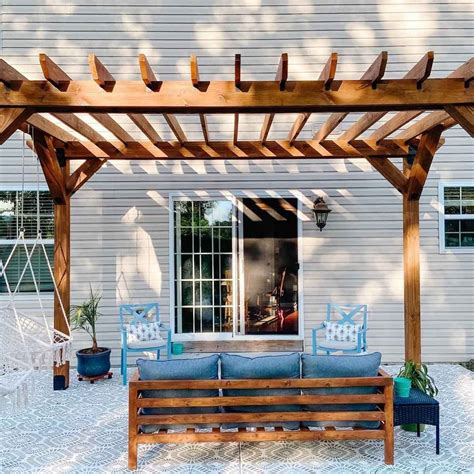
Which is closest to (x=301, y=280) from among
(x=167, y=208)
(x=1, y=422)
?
(x=167, y=208)

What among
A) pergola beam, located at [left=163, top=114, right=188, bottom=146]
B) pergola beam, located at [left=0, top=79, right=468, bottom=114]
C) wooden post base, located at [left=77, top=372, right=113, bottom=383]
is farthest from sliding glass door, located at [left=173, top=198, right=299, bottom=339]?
pergola beam, located at [left=0, top=79, right=468, bottom=114]

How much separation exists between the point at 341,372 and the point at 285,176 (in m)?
3.30

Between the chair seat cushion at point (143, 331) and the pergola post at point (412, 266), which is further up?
the pergola post at point (412, 266)

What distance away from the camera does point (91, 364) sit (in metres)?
4.95

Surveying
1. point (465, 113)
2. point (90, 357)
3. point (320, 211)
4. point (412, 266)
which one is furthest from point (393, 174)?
point (90, 357)

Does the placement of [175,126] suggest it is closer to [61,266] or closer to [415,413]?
[61,266]

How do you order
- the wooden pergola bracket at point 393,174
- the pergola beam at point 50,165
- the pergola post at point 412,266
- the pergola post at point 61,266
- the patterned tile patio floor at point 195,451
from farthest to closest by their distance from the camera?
the pergola post at point 61,266 → the wooden pergola bracket at point 393,174 → the pergola post at point 412,266 → the pergola beam at point 50,165 → the patterned tile patio floor at point 195,451

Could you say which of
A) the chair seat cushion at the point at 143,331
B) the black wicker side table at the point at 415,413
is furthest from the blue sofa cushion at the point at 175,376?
the chair seat cushion at the point at 143,331

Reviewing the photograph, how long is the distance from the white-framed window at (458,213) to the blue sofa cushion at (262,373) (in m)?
3.83

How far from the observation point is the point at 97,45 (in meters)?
5.75

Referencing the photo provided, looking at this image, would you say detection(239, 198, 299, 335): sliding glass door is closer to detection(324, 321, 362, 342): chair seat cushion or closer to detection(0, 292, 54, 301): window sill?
detection(324, 321, 362, 342): chair seat cushion

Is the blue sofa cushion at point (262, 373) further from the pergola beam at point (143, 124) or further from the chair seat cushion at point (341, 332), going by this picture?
the chair seat cushion at point (341, 332)

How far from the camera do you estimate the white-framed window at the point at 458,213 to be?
582 cm

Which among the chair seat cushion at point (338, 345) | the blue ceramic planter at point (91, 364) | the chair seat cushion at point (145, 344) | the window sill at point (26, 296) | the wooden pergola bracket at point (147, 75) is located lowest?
the blue ceramic planter at point (91, 364)
